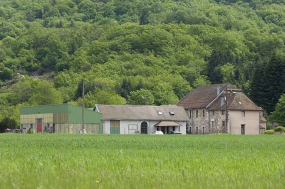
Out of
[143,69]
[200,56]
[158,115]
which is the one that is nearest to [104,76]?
[143,69]

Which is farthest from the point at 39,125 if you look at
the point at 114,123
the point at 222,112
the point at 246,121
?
the point at 246,121

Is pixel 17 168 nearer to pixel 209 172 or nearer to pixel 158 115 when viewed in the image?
pixel 209 172

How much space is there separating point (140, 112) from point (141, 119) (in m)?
1.61

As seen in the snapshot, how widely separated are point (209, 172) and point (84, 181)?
9.43 feet

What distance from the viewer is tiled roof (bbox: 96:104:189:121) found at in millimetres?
95000

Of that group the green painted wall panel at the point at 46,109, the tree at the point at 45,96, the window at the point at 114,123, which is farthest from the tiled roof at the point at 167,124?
the tree at the point at 45,96

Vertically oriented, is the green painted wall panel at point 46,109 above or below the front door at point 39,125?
above

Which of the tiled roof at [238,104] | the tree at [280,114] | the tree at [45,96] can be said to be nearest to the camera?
the tree at [280,114]

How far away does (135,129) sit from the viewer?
97125mm

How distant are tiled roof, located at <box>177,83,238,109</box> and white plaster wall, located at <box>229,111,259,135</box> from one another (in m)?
6.32

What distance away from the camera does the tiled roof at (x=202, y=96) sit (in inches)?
3959

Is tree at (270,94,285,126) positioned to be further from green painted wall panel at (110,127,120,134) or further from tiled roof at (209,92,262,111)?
green painted wall panel at (110,127,120,134)

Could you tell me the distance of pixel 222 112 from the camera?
96750mm

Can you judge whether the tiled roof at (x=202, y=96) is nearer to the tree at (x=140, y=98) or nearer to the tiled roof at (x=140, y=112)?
the tiled roof at (x=140, y=112)
